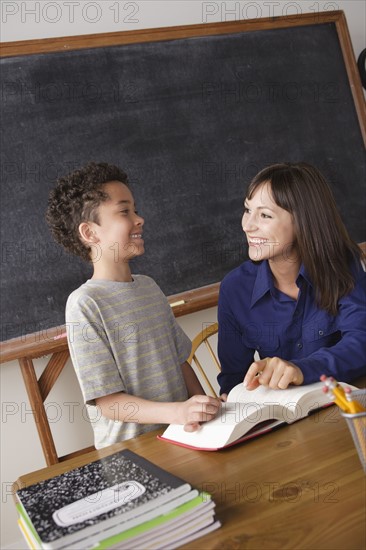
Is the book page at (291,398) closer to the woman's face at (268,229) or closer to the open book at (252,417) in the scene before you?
the open book at (252,417)

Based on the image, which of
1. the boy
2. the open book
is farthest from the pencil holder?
the boy

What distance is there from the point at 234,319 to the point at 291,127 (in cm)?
137

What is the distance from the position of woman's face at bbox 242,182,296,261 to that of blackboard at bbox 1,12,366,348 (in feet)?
2.75

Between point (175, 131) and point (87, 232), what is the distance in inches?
43.1

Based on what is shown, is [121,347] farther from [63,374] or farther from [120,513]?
[63,374]

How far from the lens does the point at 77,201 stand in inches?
67.6

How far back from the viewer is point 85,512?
2.97ft

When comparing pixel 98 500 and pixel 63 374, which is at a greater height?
pixel 63 374

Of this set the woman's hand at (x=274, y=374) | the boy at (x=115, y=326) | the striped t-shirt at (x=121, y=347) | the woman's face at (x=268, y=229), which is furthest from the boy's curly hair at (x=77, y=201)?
the woman's hand at (x=274, y=374)

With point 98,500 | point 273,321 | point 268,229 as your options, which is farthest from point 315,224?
point 98,500

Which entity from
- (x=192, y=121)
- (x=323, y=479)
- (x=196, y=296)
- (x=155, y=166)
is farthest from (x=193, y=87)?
(x=323, y=479)

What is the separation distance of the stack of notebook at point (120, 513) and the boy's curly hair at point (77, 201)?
82 centimetres

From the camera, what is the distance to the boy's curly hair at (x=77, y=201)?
1.70 meters

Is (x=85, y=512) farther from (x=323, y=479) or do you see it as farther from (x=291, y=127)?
(x=291, y=127)
